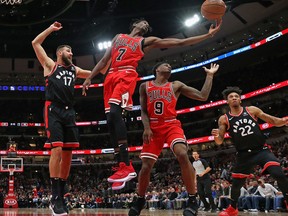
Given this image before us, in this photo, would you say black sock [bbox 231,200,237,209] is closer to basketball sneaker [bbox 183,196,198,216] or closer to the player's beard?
basketball sneaker [bbox 183,196,198,216]

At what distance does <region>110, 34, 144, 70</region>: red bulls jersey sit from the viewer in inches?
205

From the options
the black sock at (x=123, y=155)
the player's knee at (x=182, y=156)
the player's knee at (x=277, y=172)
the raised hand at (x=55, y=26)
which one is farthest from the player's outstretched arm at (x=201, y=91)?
the raised hand at (x=55, y=26)

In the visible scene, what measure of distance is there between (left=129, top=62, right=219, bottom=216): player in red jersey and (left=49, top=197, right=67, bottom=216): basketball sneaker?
1.02 meters

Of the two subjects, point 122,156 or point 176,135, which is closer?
point 122,156

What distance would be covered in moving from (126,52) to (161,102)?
0.88 m

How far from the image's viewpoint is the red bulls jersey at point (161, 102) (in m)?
5.36

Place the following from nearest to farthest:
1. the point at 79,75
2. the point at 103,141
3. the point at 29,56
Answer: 1. the point at 79,75
2. the point at 29,56
3. the point at 103,141

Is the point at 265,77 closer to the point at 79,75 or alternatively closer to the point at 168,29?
the point at 168,29

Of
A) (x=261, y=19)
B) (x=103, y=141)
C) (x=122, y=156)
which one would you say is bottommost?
(x=122, y=156)

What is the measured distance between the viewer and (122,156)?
15.9ft

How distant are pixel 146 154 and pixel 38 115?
1488 inches

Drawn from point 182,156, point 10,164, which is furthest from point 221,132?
point 10,164

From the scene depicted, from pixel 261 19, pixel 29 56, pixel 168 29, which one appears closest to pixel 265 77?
pixel 261 19

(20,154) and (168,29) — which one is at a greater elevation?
(168,29)
